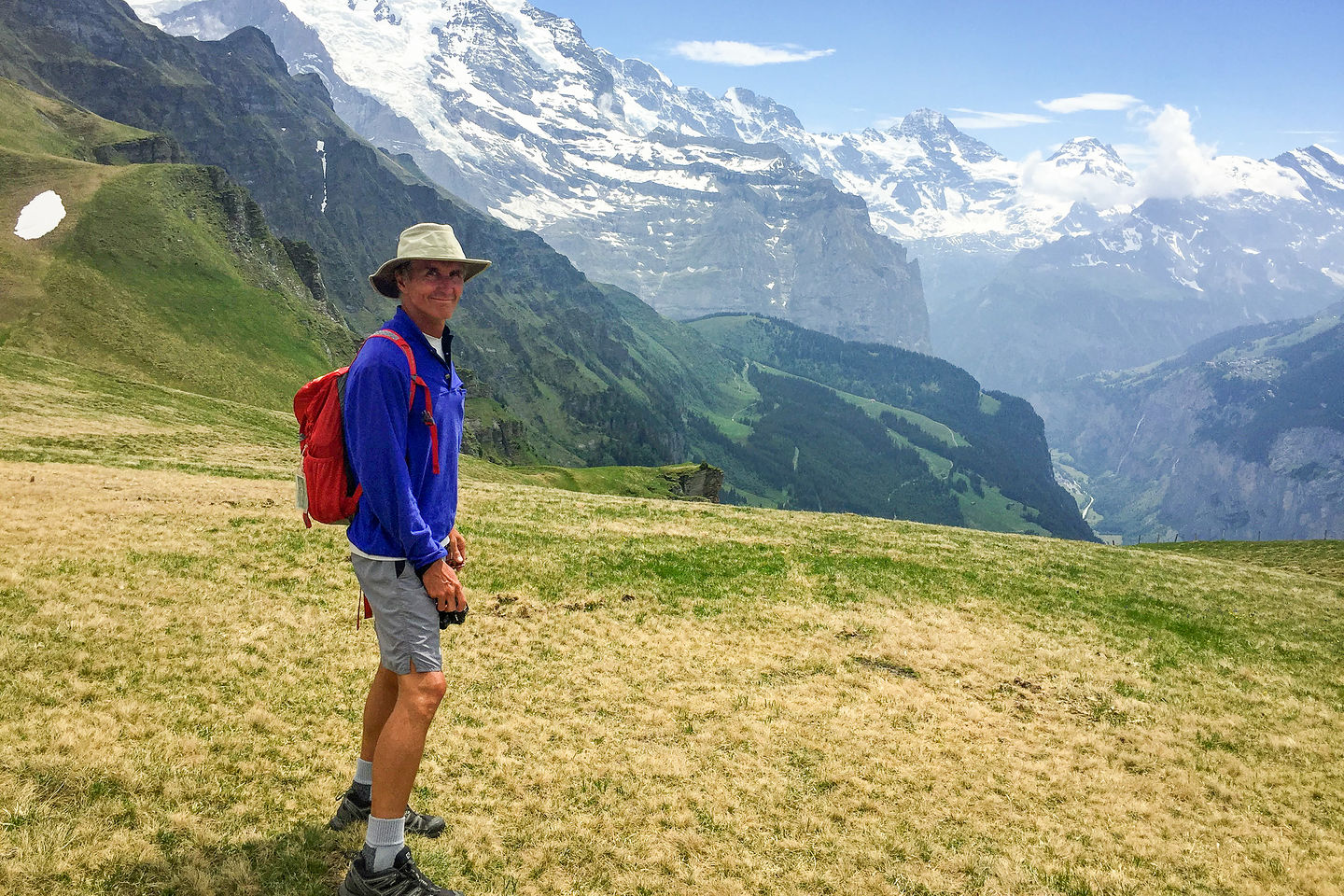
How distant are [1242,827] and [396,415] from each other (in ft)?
49.1

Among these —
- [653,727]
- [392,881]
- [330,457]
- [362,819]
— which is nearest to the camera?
[392,881]

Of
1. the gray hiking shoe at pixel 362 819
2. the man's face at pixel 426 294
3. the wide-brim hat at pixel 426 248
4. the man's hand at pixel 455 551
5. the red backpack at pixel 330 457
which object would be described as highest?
the wide-brim hat at pixel 426 248

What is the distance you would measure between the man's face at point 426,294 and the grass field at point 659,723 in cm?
641

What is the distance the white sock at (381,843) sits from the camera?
298 inches

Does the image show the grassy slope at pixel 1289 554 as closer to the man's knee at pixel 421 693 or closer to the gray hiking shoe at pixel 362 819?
the gray hiking shoe at pixel 362 819

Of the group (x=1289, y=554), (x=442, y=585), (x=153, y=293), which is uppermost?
(x=153, y=293)

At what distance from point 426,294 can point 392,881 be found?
253 inches

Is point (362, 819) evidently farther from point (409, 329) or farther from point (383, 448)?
point (409, 329)

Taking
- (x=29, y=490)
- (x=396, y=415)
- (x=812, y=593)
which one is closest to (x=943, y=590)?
(x=812, y=593)

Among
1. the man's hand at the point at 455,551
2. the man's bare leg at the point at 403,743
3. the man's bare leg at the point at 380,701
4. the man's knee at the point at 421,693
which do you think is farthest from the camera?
the man's hand at the point at 455,551

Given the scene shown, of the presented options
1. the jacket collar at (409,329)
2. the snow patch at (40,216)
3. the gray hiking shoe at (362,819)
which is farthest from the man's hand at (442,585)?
the snow patch at (40,216)

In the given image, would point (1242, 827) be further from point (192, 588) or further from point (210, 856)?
point (192, 588)

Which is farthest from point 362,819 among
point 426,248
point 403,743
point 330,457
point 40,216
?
point 40,216

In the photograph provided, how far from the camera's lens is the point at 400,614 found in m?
7.84
